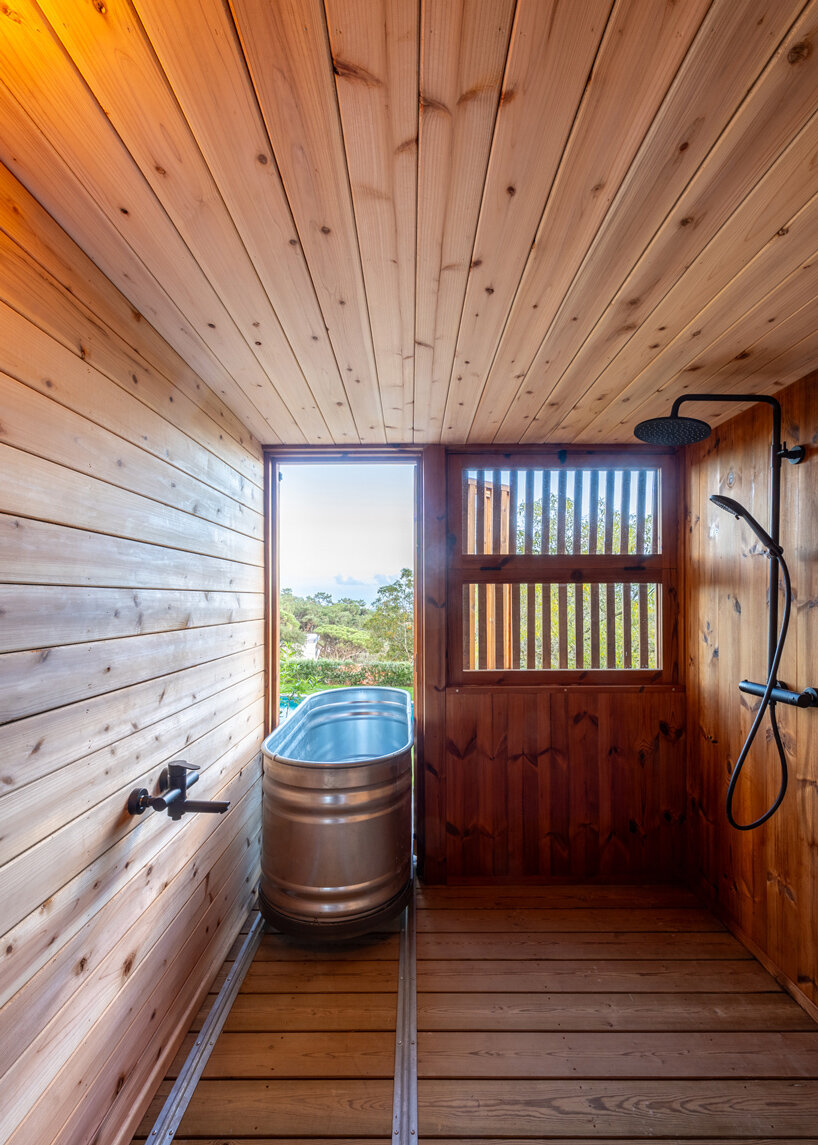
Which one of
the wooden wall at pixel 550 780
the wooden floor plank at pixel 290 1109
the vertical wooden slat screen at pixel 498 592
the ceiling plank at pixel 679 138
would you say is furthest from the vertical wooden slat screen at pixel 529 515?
the wooden floor plank at pixel 290 1109

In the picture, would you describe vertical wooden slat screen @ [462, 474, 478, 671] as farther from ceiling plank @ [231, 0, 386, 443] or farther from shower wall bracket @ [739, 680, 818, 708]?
ceiling plank @ [231, 0, 386, 443]

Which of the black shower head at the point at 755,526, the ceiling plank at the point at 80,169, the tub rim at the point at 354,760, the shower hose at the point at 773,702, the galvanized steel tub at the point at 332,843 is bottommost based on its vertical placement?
the galvanized steel tub at the point at 332,843

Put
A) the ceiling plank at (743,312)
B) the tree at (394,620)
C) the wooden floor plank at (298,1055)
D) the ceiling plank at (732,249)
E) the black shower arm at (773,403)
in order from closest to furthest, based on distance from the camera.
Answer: the ceiling plank at (732,249)
the ceiling plank at (743,312)
the wooden floor plank at (298,1055)
the black shower arm at (773,403)
the tree at (394,620)

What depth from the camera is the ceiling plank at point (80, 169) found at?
28.2 inches

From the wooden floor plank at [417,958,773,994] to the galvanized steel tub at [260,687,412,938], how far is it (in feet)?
0.95

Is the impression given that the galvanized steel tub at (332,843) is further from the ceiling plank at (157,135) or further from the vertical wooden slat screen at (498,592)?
the ceiling plank at (157,135)

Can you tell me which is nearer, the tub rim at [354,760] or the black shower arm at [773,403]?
the black shower arm at [773,403]

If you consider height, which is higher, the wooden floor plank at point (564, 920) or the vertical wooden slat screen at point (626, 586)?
the vertical wooden slat screen at point (626, 586)

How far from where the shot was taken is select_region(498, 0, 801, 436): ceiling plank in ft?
2.19

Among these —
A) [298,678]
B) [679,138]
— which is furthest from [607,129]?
[298,678]

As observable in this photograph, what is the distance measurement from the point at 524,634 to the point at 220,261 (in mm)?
2040

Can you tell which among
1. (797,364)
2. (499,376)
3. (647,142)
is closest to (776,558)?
(797,364)

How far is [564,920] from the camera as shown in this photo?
215 cm

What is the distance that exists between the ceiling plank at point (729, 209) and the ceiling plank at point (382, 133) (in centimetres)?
53
